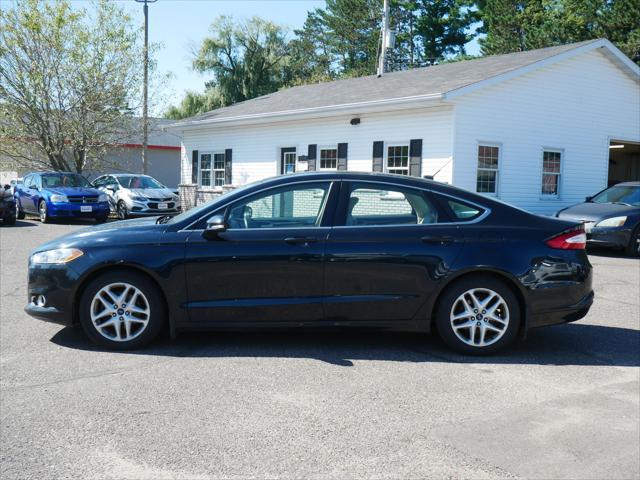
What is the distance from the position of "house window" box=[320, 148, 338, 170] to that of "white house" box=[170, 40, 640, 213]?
0.10 ft

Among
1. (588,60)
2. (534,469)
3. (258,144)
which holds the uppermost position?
(588,60)

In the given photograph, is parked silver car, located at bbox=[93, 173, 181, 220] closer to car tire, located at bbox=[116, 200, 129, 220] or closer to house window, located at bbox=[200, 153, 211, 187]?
car tire, located at bbox=[116, 200, 129, 220]

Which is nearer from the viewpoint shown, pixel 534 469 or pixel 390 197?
pixel 534 469

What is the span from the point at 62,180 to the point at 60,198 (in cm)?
136

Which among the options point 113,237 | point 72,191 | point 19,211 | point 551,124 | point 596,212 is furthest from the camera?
point 19,211

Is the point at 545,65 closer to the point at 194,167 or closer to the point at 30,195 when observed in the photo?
the point at 194,167

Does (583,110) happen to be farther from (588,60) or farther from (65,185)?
(65,185)

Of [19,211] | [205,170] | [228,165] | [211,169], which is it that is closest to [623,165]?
[228,165]

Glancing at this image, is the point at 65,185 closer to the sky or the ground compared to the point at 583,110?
closer to the ground

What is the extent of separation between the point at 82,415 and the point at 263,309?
179 centimetres

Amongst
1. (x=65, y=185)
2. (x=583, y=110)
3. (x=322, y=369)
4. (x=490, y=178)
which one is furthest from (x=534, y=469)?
(x=65, y=185)

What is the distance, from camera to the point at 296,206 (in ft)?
18.8

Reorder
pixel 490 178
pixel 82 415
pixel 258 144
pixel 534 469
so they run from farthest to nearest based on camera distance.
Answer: pixel 258 144 < pixel 490 178 < pixel 82 415 < pixel 534 469

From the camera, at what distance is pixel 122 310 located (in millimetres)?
5539
